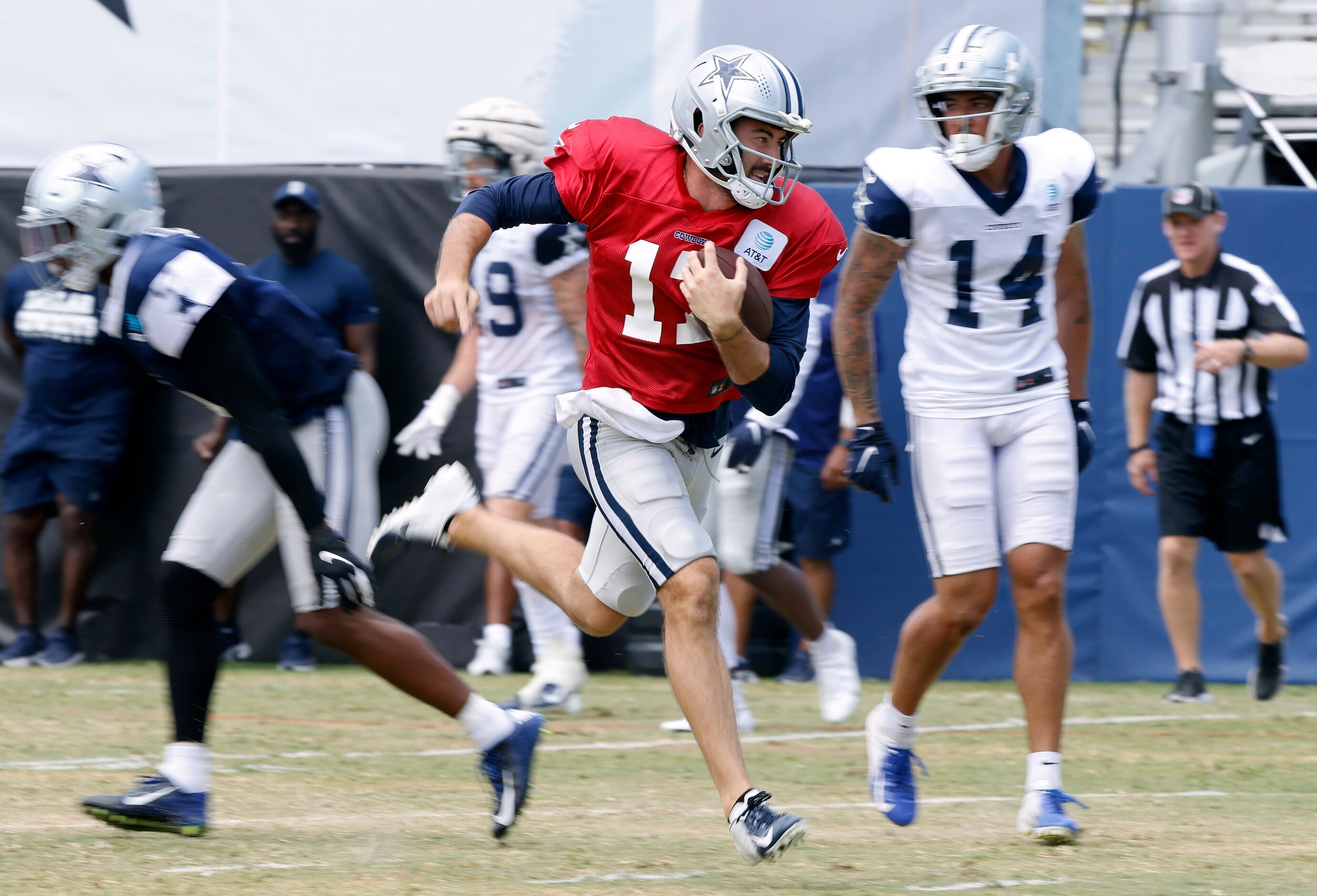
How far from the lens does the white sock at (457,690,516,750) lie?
14.2 ft

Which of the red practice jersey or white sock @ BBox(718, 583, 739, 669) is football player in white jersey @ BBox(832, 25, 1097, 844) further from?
white sock @ BBox(718, 583, 739, 669)

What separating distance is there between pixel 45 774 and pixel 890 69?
5.60 metres

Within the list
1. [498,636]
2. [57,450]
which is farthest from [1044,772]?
[57,450]

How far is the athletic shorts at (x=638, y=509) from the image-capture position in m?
3.94

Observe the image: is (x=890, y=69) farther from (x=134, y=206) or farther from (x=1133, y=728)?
(x=134, y=206)

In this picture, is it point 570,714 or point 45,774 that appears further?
point 570,714

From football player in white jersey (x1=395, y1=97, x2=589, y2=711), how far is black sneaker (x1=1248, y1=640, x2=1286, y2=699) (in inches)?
118

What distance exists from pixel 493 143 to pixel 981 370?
3188 mm

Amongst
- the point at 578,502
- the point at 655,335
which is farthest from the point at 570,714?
the point at 655,335

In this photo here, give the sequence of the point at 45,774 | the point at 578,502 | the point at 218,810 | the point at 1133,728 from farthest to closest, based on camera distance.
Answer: the point at 578,502, the point at 1133,728, the point at 45,774, the point at 218,810

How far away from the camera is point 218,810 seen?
467 centimetres

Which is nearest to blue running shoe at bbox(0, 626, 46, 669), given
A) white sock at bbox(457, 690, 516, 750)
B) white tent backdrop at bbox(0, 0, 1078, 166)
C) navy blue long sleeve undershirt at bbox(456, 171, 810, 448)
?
white tent backdrop at bbox(0, 0, 1078, 166)

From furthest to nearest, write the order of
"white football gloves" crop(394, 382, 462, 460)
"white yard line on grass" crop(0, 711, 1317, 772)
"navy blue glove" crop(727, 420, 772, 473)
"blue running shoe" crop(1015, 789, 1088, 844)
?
"white football gloves" crop(394, 382, 462, 460) → "navy blue glove" crop(727, 420, 772, 473) → "white yard line on grass" crop(0, 711, 1317, 772) → "blue running shoe" crop(1015, 789, 1088, 844)

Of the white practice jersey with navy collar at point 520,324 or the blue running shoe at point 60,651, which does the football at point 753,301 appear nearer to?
the white practice jersey with navy collar at point 520,324
